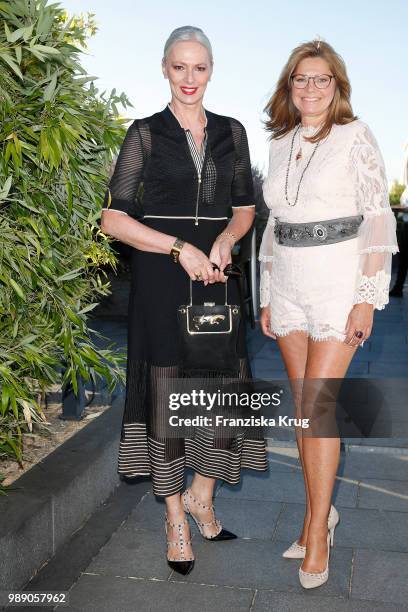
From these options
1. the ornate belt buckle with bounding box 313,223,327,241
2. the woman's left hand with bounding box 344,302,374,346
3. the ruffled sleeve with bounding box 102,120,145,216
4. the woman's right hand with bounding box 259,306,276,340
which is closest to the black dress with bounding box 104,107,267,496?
the ruffled sleeve with bounding box 102,120,145,216

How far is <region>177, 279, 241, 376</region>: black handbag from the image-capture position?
142 inches

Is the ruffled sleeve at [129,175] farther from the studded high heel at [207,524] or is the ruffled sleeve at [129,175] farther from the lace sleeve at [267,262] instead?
the studded high heel at [207,524]

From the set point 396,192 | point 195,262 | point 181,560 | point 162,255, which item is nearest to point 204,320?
point 195,262

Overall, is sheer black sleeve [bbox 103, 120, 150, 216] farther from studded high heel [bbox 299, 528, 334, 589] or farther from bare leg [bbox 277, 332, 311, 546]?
studded high heel [bbox 299, 528, 334, 589]

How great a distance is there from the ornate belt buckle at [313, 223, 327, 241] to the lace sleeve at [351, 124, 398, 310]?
16 centimetres

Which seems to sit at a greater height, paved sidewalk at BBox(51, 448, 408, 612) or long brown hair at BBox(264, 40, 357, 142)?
long brown hair at BBox(264, 40, 357, 142)

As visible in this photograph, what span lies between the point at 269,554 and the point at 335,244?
1.56 meters

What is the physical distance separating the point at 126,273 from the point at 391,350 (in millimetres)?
4245

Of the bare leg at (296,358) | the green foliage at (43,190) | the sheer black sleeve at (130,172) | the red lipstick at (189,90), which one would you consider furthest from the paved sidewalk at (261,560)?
the red lipstick at (189,90)

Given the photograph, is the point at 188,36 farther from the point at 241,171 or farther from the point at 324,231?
the point at 324,231

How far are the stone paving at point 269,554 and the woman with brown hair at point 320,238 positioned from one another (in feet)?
0.62

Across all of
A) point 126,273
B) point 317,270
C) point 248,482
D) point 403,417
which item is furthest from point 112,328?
point 317,270

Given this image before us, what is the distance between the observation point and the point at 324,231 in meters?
3.43

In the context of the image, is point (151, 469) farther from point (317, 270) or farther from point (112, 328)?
point (112, 328)
